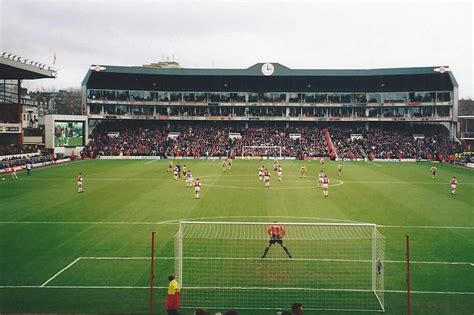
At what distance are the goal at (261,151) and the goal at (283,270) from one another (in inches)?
2165

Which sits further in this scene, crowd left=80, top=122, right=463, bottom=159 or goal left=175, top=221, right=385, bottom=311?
crowd left=80, top=122, right=463, bottom=159

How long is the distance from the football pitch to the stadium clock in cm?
4261

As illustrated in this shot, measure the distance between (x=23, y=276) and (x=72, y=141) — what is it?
61.0 meters

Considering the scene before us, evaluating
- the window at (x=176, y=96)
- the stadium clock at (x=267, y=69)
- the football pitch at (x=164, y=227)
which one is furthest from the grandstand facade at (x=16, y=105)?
the stadium clock at (x=267, y=69)

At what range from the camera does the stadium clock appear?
83.6 m

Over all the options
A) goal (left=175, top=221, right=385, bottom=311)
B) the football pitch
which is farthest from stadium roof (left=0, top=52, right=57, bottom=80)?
goal (left=175, top=221, right=385, bottom=311)

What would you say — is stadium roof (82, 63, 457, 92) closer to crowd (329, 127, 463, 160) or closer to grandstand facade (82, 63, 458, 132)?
grandstand facade (82, 63, 458, 132)

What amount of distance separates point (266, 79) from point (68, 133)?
36938 mm

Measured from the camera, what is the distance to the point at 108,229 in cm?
2211

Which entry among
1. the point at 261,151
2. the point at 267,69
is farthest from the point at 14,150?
the point at 267,69

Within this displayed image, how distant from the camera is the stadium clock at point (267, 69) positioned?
83.6 metres

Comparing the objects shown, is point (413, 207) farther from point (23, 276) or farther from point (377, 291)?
point (23, 276)

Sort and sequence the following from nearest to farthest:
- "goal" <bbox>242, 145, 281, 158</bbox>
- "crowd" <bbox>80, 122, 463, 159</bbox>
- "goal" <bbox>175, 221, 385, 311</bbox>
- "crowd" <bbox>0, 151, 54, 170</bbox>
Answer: "goal" <bbox>175, 221, 385, 311</bbox> < "crowd" <bbox>0, 151, 54, 170</bbox> < "crowd" <bbox>80, 122, 463, 159</bbox> < "goal" <bbox>242, 145, 281, 158</bbox>

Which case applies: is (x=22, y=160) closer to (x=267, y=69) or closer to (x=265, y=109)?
(x=267, y=69)
